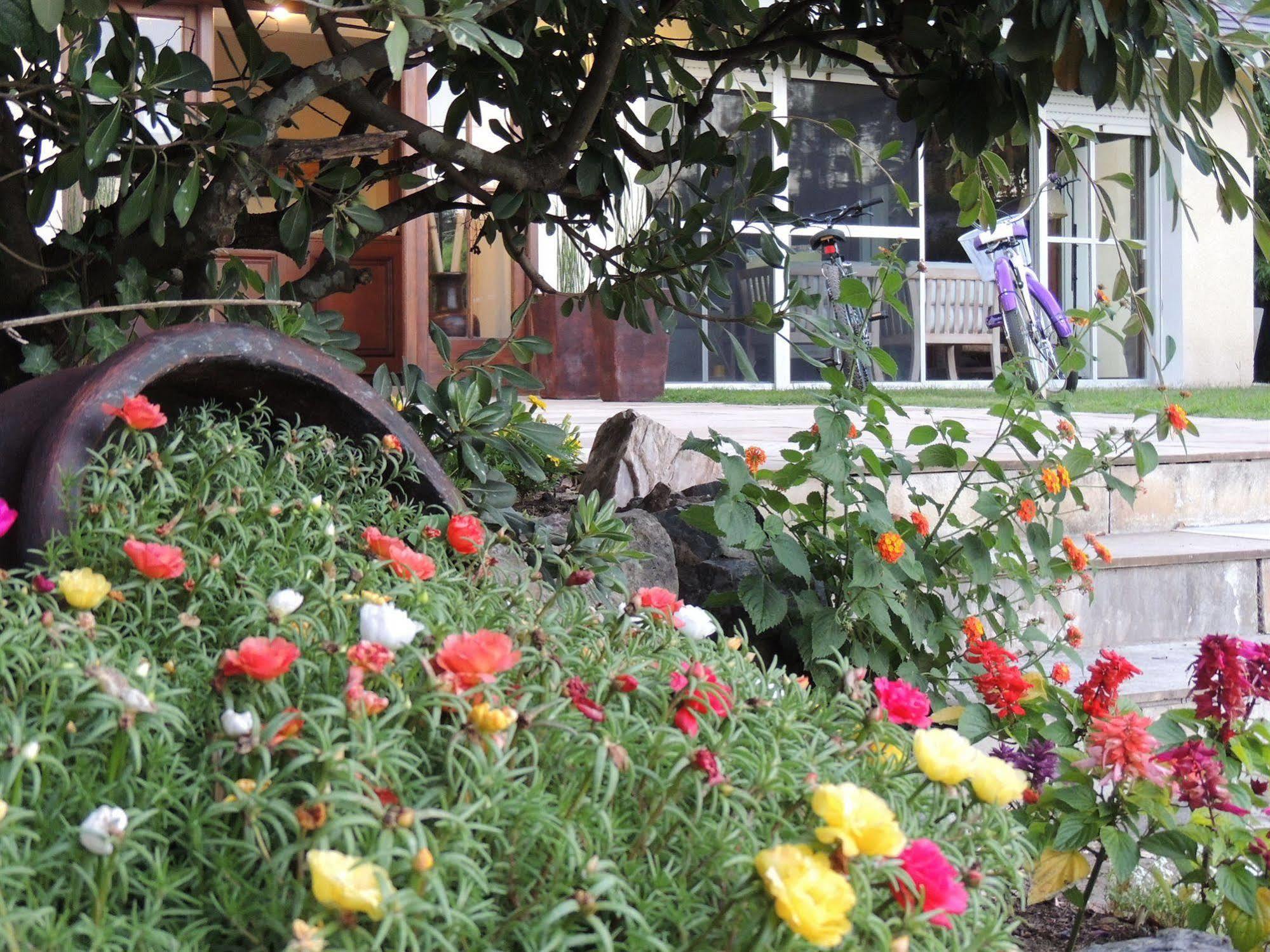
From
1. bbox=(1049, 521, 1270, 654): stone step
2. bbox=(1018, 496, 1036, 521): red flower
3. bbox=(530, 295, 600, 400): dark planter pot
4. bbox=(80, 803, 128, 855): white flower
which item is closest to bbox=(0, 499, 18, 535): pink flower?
bbox=(80, 803, 128, 855): white flower

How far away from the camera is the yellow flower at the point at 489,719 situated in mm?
746

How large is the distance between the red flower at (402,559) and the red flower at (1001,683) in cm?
97

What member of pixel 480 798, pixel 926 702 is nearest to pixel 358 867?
pixel 480 798

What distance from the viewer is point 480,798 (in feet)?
2.43

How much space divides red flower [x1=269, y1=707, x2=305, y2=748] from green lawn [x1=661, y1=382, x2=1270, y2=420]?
4.52m

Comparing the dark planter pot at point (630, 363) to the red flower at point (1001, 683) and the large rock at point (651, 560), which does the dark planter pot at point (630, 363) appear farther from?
the red flower at point (1001, 683)

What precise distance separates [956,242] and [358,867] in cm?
1035

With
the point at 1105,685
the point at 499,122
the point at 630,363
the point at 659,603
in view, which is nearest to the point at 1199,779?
the point at 1105,685

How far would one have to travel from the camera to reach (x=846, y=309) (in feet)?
24.1

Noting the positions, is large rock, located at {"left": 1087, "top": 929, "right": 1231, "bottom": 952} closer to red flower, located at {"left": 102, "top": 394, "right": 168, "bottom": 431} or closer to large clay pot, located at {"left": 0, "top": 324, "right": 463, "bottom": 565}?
large clay pot, located at {"left": 0, "top": 324, "right": 463, "bottom": 565}

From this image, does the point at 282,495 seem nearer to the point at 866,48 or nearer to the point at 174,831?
the point at 174,831

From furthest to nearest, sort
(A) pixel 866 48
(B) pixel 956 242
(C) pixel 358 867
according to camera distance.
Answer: (B) pixel 956 242 → (A) pixel 866 48 → (C) pixel 358 867

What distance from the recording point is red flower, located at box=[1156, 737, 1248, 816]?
1.33 metres

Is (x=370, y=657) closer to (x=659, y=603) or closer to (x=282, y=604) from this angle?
(x=282, y=604)
